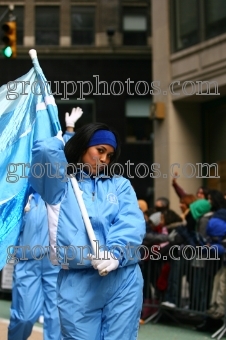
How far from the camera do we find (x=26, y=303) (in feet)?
27.0

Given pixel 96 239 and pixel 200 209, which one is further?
pixel 200 209

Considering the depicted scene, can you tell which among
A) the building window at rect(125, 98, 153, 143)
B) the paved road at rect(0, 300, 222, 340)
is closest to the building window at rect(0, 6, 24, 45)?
the building window at rect(125, 98, 153, 143)

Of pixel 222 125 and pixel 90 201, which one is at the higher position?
pixel 222 125

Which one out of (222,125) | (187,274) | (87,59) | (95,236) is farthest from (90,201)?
(87,59)

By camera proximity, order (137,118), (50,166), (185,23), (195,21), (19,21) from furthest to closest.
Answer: (19,21) < (137,118) < (185,23) < (195,21) < (50,166)

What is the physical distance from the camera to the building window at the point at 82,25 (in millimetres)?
31234

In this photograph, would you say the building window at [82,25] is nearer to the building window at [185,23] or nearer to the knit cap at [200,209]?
the building window at [185,23]

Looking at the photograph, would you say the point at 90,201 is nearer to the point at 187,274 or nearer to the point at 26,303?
the point at 26,303

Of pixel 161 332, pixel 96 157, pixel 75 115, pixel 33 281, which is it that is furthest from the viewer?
pixel 161 332

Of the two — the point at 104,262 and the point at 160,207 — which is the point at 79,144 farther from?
the point at 160,207

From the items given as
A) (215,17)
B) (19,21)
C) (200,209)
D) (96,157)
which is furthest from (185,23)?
(19,21)

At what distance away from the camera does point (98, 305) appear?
495 centimetres

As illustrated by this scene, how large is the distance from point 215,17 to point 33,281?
10287 millimetres

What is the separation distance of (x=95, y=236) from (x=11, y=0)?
91.2 feet
